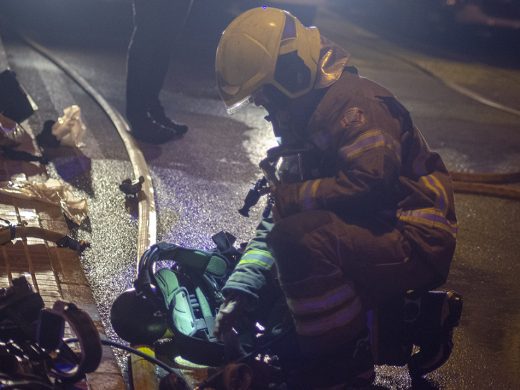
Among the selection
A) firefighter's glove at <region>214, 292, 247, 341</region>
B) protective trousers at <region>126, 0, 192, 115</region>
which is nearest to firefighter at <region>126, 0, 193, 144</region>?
protective trousers at <region>126, 0, 192, 115</region>

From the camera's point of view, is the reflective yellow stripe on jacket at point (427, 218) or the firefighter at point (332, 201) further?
the reflective yellow stripe on jacket at point (427, 218)

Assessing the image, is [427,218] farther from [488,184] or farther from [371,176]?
[488,184]

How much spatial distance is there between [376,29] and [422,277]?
17198mm

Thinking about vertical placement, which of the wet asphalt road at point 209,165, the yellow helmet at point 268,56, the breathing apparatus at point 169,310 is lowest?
the wet asphalt road at point 209,165

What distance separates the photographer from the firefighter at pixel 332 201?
2988 mm

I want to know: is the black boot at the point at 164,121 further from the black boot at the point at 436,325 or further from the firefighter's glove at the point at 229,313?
the black boot at the point at 436,325

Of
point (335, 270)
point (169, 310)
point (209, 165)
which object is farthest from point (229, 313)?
point (209, 165)

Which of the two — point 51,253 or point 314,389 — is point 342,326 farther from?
point 51,253

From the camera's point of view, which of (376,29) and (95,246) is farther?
(376,29)

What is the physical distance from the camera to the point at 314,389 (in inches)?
120

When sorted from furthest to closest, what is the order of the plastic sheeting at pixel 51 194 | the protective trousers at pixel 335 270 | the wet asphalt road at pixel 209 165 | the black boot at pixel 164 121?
the black boot at pixel 164 121, the plastic sheeting at pixel 51 194, the wet asphalt road at pixel 209 165, the protective trousers at pixel 335 270

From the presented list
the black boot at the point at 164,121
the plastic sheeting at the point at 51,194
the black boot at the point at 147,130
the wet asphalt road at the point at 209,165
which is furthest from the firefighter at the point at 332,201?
the black boot at the point at 164,121

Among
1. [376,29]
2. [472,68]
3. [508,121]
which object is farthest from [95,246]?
[376,29]

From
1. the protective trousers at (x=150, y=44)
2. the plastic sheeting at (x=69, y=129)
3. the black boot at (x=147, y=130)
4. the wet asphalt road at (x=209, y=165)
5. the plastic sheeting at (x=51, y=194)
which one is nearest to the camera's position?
the wet asphalt road at (x=209, y=165)
